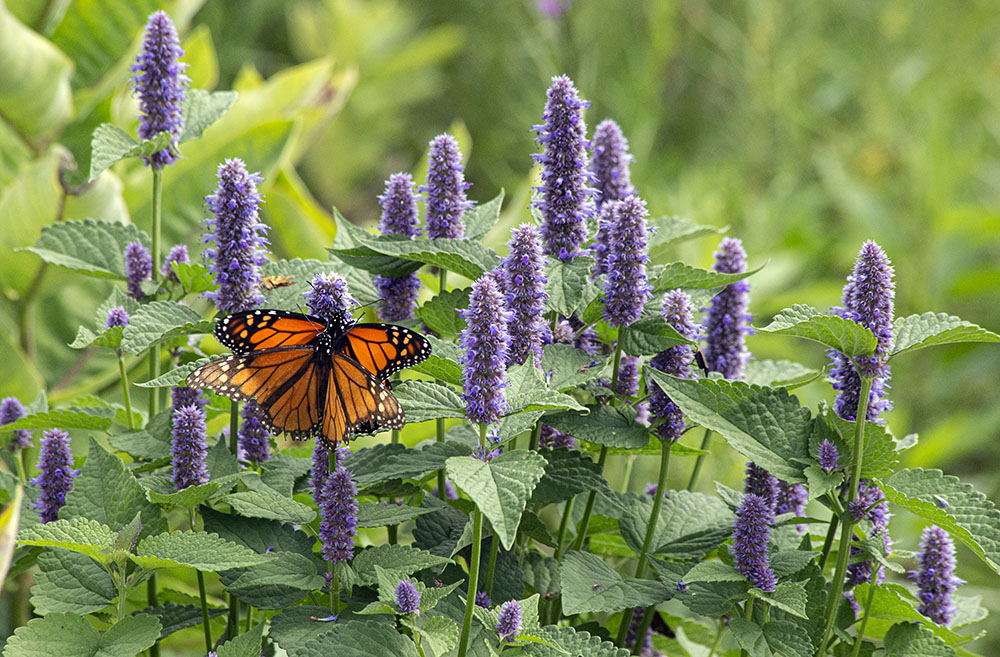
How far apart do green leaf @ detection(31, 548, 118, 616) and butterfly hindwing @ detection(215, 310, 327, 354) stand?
275 mm

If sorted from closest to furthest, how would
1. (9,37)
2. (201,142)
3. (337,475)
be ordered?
(337,475), (9,37), (201,142)

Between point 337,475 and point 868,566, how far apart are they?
0.62 metres

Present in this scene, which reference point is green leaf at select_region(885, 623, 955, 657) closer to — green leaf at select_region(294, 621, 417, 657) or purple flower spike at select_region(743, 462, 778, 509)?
purple flower spike at select_region(743, 462, 778, 509)

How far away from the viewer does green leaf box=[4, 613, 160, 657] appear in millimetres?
888

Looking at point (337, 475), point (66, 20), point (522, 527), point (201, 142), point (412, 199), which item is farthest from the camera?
point (66, 20)

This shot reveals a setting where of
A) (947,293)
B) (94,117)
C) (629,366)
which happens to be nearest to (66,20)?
(94,117)

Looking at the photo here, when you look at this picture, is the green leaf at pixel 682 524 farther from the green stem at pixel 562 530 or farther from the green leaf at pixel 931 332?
the green leaf at pixel 931 332

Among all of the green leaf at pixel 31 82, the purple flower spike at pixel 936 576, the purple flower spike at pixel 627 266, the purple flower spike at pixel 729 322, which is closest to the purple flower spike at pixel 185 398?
the purple flower spike at pixel 627 266

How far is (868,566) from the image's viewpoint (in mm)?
1119

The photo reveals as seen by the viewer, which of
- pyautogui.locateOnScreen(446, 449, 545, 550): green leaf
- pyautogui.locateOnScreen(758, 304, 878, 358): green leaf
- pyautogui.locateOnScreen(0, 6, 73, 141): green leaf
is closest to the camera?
pyautogui.locateOnScreen(446, 449, 545, 550): green leaf

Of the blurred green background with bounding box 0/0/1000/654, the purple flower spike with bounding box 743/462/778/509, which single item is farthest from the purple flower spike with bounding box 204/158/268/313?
the blurred green background with bounding box 0/0/1000/654

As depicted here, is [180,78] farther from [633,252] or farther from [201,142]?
[201,142]

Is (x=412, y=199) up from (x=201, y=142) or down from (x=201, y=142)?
down

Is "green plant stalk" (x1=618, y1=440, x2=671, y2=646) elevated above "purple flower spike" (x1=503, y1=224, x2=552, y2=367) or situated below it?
below
